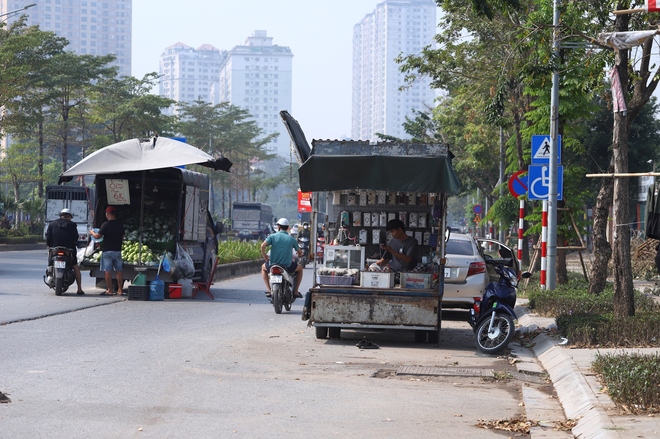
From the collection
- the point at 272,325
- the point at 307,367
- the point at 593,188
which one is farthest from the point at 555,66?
the point at 593,188

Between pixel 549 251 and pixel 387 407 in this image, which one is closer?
pixel 387 407

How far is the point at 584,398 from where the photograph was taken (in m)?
8.14

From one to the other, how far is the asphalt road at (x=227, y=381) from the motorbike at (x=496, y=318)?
22 cm

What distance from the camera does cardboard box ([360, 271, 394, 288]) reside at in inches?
520

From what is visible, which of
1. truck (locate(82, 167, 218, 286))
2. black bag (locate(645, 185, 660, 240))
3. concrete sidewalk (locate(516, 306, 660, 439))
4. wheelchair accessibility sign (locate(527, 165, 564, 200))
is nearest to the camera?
concrete sidewalk (locate(516, 306, 660, 439))

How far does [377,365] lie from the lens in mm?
10977

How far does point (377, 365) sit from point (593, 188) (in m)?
39.8

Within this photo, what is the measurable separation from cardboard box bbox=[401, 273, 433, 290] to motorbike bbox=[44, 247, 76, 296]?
8.29 metres

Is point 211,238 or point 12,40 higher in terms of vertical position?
point 12,40

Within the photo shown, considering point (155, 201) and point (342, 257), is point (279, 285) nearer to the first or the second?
point (342, 257)

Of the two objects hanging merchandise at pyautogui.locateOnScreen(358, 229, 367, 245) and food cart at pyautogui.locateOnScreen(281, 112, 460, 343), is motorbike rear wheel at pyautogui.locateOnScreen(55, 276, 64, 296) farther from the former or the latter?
food cart at pyautogui.locateOnScreen(281, 112, 460, 343)

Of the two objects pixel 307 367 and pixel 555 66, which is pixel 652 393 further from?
pixel 555 66

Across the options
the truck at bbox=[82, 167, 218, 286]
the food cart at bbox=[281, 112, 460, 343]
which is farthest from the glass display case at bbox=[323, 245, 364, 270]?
the truck at bbox=[82, 167, 218, 286]

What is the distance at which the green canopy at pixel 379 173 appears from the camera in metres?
12.7
